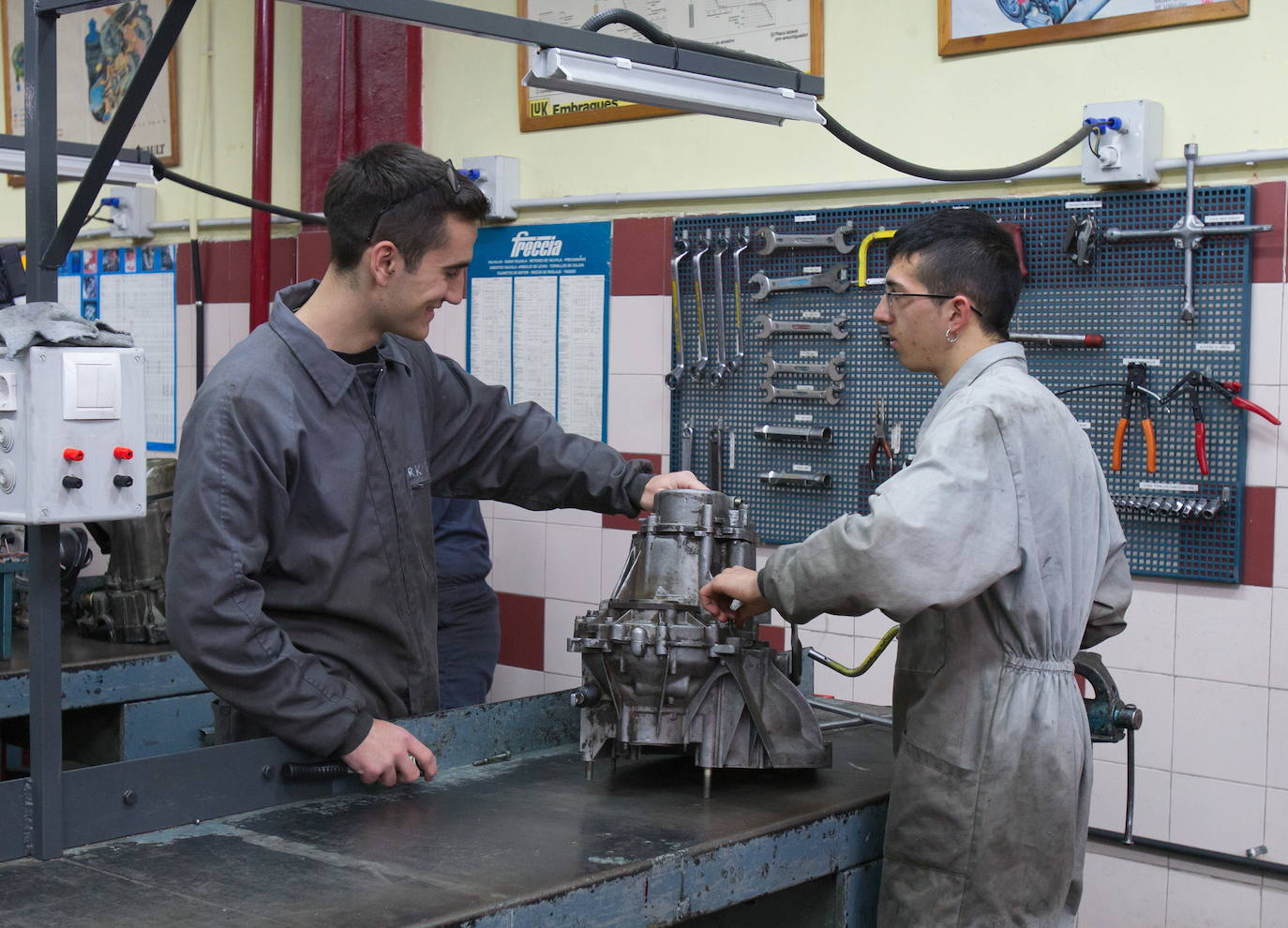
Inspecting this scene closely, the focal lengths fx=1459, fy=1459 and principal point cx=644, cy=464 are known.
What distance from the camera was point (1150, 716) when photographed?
3.48 meters

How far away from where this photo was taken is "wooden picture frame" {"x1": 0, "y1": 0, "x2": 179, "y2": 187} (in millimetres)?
5711

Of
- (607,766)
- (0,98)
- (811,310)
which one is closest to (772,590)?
(607,766)

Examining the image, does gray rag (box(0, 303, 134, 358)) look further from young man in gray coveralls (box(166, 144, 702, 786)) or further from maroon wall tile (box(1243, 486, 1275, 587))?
maroon wall tile (box(1243, 486, 1275, 587))

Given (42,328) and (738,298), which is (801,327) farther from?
(42,328)

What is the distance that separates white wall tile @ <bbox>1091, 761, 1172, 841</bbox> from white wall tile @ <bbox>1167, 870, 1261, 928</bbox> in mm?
115

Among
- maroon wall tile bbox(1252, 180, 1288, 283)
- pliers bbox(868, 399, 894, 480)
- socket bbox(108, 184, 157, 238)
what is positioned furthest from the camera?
socket bbox(108, 184, 157, 238)

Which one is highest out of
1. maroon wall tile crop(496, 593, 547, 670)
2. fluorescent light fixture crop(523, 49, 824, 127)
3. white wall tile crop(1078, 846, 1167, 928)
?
fluorescent light fixture crop(523, 49, 824, 127)

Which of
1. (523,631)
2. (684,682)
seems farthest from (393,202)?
(523,631)

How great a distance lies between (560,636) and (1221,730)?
1986 mm

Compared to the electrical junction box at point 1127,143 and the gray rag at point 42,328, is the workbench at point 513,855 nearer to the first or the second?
the gray rag at point 42,328

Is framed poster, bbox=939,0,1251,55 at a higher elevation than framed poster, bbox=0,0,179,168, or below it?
below

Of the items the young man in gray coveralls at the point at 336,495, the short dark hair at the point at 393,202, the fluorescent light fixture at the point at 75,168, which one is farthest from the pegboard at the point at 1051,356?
the short dark hair at the point at 393,202

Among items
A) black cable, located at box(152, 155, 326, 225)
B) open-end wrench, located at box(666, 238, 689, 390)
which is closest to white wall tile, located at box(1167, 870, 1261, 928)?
open-end wrench, located at box(666, 238, 689, 390)

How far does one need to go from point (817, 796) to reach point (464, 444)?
35.8 inches
